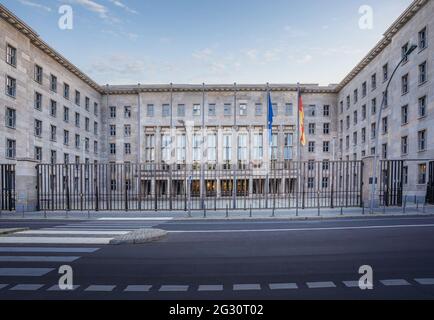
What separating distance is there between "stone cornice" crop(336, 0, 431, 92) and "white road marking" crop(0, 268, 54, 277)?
1298 inches

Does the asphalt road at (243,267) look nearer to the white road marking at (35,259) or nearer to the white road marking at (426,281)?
the white road marking at (426,281)

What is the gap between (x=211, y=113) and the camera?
39.4 meters

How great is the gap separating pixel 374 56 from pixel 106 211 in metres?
35.7

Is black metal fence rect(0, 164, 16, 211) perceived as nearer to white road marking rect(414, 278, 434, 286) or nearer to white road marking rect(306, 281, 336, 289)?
white road marking rect(306, 281, 336, 289)

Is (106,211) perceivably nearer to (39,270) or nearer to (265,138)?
(39,270)

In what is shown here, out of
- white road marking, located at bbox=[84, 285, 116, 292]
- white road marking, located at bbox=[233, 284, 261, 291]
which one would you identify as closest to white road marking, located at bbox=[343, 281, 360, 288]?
white road marking, located at bbox=[233, 284, 261, 291]

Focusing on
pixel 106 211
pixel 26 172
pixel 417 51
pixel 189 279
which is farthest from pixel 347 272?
pixel 417 51

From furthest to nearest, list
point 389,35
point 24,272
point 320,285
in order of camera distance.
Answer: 1. point 389,35
2. point 24,272
3. point 320,285

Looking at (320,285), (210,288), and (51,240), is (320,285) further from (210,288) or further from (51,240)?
(51,240)

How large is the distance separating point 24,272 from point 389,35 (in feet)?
118

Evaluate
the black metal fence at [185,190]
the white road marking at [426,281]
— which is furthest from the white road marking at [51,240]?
the white road marking at [426,281]

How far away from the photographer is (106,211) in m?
18.1

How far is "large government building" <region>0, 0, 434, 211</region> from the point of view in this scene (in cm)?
2294

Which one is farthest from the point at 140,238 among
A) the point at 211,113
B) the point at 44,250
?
the point at 211,113
